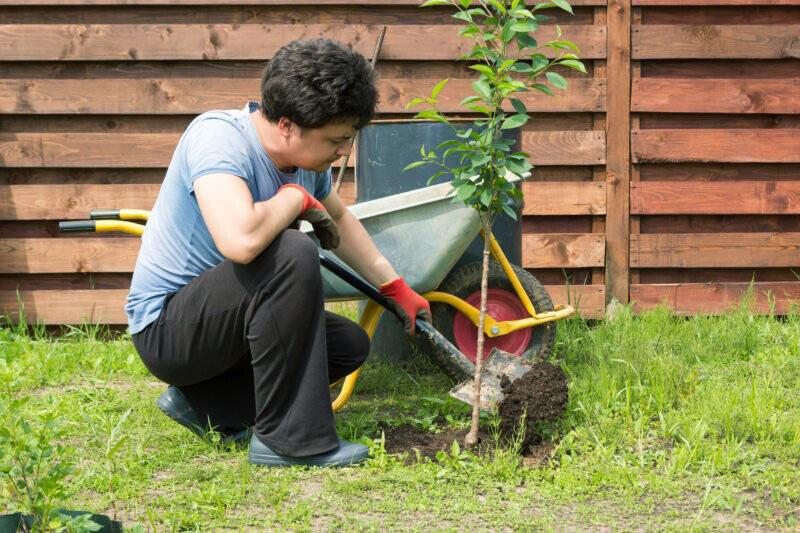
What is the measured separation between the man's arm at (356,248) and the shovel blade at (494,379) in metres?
0.41

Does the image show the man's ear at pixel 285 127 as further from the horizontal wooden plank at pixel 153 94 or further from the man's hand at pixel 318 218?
the horizontal wooden plank at pixel 153 94

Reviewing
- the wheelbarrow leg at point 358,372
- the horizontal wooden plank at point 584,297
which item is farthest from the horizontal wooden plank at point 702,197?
the wheelbarrow leg at point 358,372

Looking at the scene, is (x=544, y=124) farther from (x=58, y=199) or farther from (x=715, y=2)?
(x=58, y=199)

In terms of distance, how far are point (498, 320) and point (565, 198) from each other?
1.00 meters

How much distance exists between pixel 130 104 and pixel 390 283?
202cm

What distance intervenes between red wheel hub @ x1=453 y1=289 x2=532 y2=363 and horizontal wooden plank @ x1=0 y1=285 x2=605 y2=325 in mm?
808

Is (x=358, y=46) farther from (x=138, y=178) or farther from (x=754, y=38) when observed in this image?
(x=754, y=38)

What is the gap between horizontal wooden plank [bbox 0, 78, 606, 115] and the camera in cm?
415

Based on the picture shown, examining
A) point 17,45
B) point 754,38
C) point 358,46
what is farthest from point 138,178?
point 754,38

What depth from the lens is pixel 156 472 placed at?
250 centimetres

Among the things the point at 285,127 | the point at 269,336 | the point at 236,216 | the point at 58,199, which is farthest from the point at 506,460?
the point at 58,199

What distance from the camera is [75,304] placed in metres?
4.25

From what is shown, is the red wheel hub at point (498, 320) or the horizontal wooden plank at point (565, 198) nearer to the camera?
the red wheel hub at point (498, 320)

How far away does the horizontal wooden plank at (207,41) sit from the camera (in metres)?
4.13
